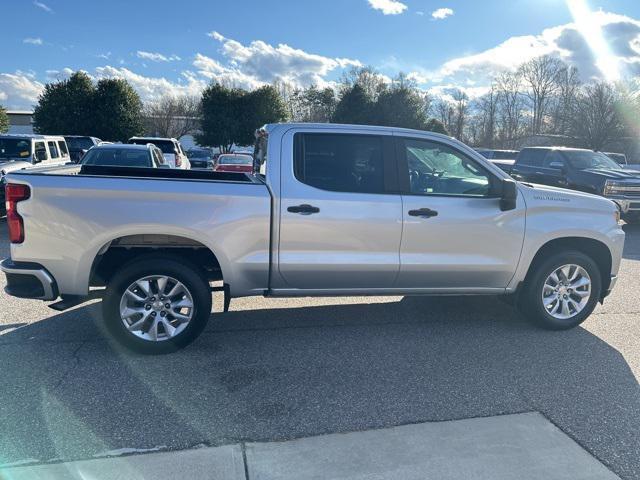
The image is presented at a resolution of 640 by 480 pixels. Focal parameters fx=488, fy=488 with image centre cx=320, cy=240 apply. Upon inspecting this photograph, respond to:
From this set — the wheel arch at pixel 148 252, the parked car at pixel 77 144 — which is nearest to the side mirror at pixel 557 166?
the wheel arch at pixel 148 252

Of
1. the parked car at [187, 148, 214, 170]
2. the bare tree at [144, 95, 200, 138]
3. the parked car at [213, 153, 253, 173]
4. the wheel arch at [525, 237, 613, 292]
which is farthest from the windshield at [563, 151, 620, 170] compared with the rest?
the bare tree at [144, 95, 200, 138]

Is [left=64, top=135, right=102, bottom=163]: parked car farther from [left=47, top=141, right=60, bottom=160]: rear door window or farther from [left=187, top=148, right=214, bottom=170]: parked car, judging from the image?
[left=47, top=141, right=60, bottom=160]: rear door window

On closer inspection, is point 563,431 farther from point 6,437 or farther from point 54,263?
point 54,263

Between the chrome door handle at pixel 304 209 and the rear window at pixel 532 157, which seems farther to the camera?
the rear window at pixel 532 157

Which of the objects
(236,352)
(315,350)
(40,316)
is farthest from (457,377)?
(40,316)

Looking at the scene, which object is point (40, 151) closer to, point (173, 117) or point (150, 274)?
point (150, 274)

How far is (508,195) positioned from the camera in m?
4.50

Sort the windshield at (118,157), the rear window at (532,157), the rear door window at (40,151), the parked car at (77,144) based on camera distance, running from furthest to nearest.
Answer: the parked car at (77,144), the rear window at (532,157), the rear door window at (40,151), the windshield at (118,157)

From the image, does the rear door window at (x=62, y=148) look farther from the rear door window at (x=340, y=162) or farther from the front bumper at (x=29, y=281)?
the rear door window at (x=340, y=162)

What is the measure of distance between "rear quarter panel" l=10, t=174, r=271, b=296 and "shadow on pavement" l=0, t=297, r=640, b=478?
0.83 meters

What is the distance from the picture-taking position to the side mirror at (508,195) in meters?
4.47

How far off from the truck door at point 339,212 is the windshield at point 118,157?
793 cm

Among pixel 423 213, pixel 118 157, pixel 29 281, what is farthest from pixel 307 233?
pixel 118 157

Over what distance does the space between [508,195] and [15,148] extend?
1206cm
